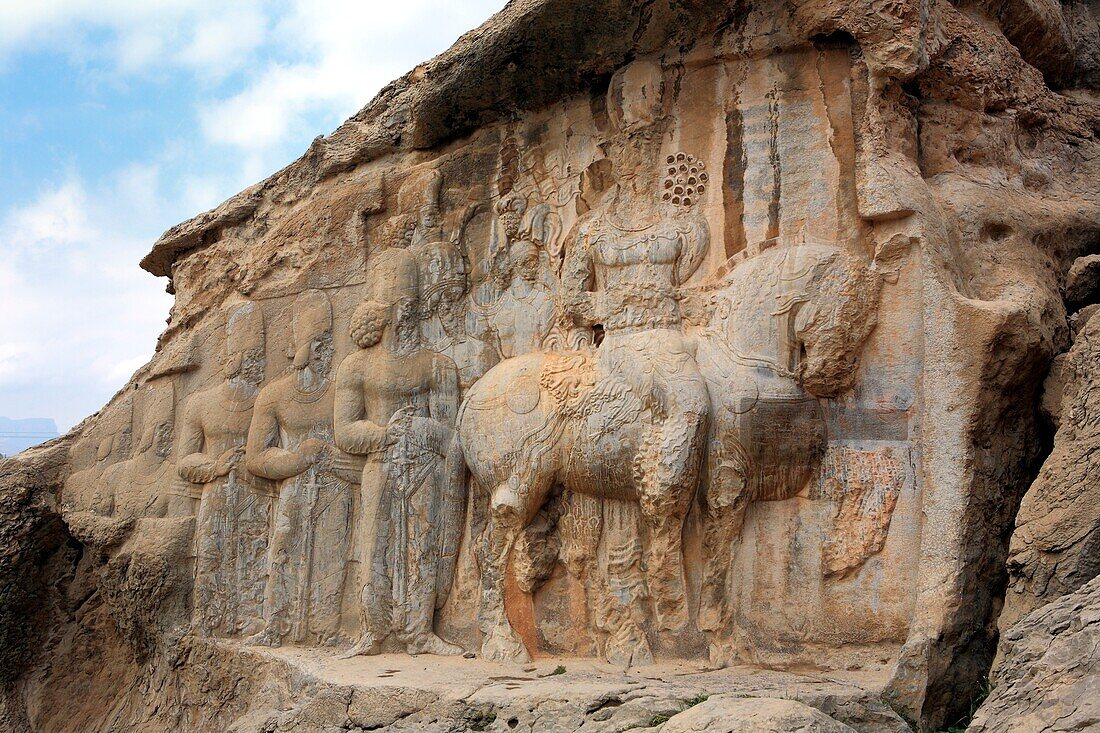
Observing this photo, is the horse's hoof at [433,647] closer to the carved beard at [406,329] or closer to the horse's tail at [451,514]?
the horse's tail at [451,514]

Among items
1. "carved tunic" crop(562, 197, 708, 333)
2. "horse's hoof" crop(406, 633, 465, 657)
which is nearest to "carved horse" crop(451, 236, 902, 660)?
"carved tunic" crop(562, 197, 708, 333)

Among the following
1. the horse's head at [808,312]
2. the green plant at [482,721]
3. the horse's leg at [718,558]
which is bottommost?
the green plant at [482,721]

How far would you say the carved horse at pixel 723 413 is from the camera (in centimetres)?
715

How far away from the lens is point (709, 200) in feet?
25.7

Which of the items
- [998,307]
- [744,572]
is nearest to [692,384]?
[744,572]

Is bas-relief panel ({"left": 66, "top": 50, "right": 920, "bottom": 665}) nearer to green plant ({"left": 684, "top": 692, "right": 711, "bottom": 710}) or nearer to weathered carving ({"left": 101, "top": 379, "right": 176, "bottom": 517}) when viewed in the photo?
weathered carving ({"left": 101, "top": 379, "right": 176, "bottom": 517})

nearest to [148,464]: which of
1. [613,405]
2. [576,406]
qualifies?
[576,406]

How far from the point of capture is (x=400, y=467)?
27.7 ft

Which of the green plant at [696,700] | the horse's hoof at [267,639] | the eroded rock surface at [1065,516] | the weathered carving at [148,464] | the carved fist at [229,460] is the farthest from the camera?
the weathered carving at [148,464]

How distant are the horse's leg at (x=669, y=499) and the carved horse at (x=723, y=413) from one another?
0.01 metres

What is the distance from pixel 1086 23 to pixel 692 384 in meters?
4.72

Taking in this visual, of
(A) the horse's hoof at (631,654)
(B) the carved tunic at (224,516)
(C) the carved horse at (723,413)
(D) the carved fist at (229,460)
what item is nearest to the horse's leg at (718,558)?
(C) the carved horse at (723,413)

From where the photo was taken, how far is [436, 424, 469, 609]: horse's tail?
8359 mm

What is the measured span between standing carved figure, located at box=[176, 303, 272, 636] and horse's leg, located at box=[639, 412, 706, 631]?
9.20 feet
